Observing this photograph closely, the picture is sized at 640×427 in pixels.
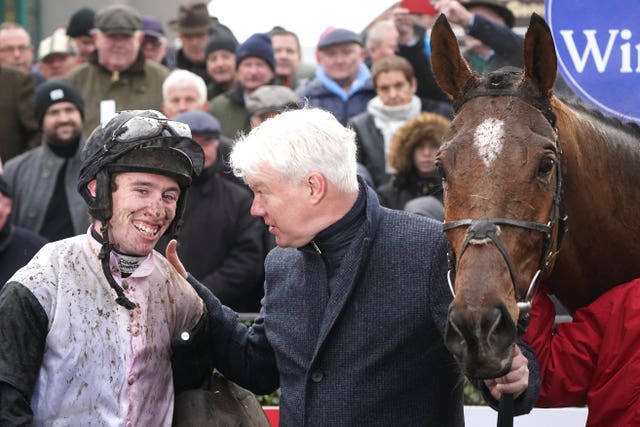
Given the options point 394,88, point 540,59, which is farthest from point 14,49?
point 540,59

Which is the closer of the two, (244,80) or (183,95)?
(183,95)

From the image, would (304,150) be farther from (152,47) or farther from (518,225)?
(152,47)

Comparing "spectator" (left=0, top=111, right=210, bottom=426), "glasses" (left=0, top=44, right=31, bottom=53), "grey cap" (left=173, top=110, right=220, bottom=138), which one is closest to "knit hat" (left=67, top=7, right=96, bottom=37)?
"glasses" (left=0, top=44, right=31, bottom=53)

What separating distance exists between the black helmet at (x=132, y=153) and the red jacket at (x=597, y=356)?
1.30m

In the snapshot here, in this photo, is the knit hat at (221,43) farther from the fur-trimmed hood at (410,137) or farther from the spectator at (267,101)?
the fur-trimmed hood at (410,137)

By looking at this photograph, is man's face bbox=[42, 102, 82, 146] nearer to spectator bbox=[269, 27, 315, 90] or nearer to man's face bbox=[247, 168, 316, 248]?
spectator bbox=[269, 27, 315, 90]

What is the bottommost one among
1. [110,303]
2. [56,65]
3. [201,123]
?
[110,303]

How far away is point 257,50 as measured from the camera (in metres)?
8.62

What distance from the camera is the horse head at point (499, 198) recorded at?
316 centimetres

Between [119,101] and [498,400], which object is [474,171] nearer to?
[498,400]

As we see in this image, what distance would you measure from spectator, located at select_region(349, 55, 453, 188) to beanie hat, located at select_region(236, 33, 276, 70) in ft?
3.60

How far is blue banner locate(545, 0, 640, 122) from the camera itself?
4.68m

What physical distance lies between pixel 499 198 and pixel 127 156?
1263 millimetres

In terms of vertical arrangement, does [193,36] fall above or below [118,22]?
below
